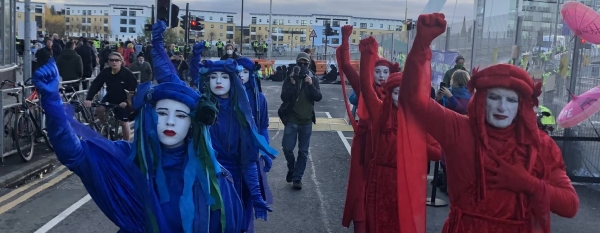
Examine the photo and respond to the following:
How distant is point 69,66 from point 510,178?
514 inches

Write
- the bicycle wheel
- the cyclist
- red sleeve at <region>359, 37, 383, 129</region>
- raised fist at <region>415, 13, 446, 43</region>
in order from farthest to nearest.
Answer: the cyclist < the bicycle wheel < red sleeve at <region>359, 37, 383, 129</region> < raised fist at <region>415, 13, 446, 43</region>

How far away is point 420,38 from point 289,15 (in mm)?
108893

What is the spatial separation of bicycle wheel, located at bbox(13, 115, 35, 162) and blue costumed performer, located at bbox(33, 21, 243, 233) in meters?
6.15

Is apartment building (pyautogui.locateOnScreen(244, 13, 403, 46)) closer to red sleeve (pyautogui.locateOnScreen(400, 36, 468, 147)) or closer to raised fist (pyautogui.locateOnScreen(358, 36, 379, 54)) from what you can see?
raised fist (pyautogui.locateOnScreen(358, 36, 379, 54))

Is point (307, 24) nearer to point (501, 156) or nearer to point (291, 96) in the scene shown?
point (291, 96)

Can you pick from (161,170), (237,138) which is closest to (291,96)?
(237,138)

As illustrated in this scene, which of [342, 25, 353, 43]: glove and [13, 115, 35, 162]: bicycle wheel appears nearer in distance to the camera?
[342, 25, 353, 43]: glove

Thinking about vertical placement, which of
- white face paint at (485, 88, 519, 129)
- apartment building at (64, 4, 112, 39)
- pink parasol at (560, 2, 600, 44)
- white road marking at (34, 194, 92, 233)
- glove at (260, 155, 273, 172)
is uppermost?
apartment building at (64, 4, 112, 39)

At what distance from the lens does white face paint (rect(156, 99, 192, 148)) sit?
3.14 meters

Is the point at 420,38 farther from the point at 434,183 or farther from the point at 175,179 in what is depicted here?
the point at 434,183

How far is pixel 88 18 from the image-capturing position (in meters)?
126

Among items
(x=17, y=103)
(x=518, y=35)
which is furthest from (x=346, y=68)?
(x=17, y=103)

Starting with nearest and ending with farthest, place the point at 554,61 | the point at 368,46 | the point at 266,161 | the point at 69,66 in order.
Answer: the point at 368,46 < the point at 266,161 < the point at 554,61 < the point at 69,66

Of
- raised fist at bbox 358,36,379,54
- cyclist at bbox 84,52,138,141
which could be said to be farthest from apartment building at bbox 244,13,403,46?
raised fist at bbox 358,36,379,54
